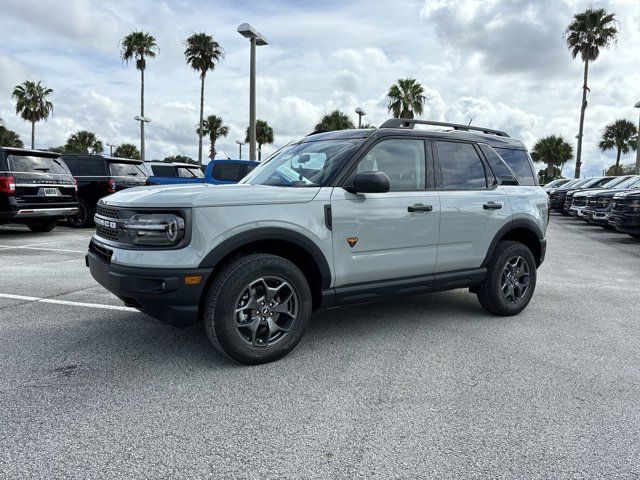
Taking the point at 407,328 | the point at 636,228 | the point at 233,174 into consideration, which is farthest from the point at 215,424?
the point at 636,228

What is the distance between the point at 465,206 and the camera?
186 inches

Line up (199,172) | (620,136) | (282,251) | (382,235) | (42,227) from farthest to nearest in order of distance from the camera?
(620,136) → (199,172) → (42,227) → (382,235) → (282,251)

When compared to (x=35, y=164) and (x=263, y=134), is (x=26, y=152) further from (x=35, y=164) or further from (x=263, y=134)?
(x=263, y=134)

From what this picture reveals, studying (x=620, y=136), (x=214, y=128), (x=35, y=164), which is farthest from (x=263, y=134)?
(x=35, y=164)

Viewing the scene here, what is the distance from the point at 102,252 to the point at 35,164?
27.3 feet

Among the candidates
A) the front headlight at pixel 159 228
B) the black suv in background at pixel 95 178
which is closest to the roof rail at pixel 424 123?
the front headlight at pixel 159 228

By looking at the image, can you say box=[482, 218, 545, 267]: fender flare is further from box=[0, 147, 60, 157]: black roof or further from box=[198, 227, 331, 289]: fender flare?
box=[0, 147, 60, 157]: black roof

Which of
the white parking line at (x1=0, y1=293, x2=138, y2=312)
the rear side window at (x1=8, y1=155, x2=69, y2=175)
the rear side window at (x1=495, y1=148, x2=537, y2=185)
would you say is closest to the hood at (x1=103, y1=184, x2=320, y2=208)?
the white parking line at (x1=0, y1=293, x2=138, y2=312)

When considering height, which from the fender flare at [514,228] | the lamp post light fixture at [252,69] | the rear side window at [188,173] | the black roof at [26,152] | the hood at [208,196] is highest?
the lamp post light fixture at [252,69]

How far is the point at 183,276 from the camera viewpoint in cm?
338

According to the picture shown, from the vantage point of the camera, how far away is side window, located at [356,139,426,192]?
14.2ft

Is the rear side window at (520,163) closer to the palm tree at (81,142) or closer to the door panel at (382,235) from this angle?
the door panel at (382,235)

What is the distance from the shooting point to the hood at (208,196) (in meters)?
3.44

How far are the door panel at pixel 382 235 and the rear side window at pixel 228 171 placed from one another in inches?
365
